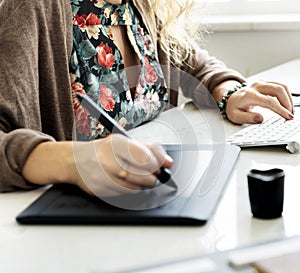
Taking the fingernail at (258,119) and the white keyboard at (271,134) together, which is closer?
the white keyboard at (271,134)

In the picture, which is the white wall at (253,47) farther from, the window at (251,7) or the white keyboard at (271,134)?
the white keyboard at (271,134)

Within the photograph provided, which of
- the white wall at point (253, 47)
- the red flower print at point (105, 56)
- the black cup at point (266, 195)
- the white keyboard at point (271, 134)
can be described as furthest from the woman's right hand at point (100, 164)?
the white wall at point (253, 47)

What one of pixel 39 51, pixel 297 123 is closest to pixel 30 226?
pixel 39 51

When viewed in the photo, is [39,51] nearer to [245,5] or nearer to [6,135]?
[6,135]

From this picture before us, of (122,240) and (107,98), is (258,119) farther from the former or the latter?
(122,240)

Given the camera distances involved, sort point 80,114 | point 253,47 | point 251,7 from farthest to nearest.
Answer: point 251,7 → point 253,47 → point 80,114

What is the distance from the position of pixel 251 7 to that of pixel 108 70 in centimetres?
115

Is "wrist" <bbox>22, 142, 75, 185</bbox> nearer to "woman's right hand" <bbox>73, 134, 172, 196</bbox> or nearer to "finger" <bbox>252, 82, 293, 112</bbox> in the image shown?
"woman's right hand" <bbox>73, 134, 172, 196</bbox>

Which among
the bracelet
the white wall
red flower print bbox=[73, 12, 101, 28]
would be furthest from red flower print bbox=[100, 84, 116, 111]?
the white wall

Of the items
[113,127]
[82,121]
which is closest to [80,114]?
[82,121]

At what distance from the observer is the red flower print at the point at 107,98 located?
1311 mm

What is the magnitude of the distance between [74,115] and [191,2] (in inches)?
19.7

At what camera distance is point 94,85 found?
1.29 m

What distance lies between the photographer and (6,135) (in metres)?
0.93
